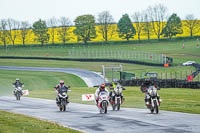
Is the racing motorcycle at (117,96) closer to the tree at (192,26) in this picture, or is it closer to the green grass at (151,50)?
the green grass at (151,50)

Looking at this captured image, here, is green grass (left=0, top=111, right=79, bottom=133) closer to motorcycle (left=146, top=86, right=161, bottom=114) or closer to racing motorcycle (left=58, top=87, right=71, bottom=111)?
motorcycle (left=146, top=86, right=161, bottom=114)

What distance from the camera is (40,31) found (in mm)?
158750

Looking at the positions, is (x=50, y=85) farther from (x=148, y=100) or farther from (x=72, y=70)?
(x=148, y=100)

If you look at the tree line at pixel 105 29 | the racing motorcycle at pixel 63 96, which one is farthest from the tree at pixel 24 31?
the racing motorcycle at pixel 63 96

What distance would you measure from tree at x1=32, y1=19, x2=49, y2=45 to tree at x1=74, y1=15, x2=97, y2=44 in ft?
39.9

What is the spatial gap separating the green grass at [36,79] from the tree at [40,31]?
70902 millimetres

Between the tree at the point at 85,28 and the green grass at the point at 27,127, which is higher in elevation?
the tree at the point at 85,28

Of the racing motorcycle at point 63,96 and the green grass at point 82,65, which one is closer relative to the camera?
the racing motorcycle at point 63,96

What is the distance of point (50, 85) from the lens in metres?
68.6

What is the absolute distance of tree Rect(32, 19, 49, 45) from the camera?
155500 millimetres

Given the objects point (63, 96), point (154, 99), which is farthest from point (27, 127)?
point (63, 96)

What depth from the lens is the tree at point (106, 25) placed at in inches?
6102

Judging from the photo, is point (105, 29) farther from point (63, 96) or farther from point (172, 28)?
point (63, 96)

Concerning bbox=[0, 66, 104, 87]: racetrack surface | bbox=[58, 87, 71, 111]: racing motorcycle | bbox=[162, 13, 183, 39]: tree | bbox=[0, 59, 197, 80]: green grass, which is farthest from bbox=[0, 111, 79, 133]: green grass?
bbox=[162, 13, 183, 39]: tree
